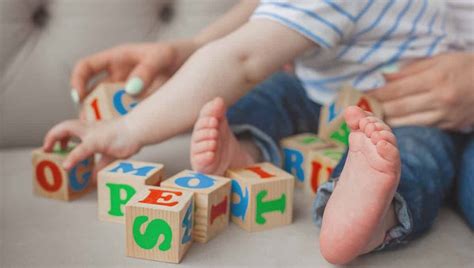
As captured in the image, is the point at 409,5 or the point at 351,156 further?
the point at 409,5

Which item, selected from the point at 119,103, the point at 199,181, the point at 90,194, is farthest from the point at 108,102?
the point at 199,181

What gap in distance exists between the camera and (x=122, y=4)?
0.97 m

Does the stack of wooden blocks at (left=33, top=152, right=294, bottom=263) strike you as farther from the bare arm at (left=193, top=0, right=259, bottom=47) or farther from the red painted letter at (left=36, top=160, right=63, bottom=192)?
the bare arm at (left=193, top=0, right=259, bottom=47)

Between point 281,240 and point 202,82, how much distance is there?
9.2 inches

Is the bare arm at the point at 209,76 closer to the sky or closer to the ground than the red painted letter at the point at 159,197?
closer to the sky

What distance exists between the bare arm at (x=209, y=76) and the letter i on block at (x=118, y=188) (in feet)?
0.26

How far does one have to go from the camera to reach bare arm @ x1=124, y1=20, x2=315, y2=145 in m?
0.71

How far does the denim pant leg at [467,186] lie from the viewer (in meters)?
0.67

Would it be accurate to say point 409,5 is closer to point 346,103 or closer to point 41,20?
point 346,103

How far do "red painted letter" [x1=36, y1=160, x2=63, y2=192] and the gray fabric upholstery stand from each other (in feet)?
0.78

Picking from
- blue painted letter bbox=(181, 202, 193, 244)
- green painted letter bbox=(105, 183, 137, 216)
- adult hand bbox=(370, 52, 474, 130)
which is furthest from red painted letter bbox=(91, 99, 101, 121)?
adult hand bbox=(370, 52, 474, 130)

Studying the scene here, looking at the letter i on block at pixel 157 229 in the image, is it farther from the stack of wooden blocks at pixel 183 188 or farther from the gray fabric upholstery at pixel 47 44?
the gray fabric upholstery at pixel 47 44

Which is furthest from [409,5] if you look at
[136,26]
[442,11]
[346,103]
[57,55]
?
[57,55]

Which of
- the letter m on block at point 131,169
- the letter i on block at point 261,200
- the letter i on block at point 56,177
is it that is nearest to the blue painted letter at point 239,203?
the letter i on block at point 261,200
